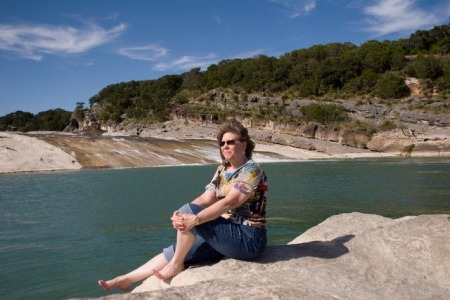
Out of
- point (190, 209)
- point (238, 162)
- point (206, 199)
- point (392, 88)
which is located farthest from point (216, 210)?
point (392, 88)

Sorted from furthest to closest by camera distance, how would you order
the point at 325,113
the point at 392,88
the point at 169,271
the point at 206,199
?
1. the point at 392,88
2. the point at 325,113
3. the point at 206,199
4. the point at 169,271

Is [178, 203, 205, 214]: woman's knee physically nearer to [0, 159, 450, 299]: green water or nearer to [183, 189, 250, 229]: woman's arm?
[183, 189, 250, 229]: woman's arm

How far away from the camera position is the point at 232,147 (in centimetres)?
493

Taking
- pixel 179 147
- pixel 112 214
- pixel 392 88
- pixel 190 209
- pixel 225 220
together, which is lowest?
pixel 112 214

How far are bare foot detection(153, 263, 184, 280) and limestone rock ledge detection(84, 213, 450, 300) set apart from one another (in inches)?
3.1

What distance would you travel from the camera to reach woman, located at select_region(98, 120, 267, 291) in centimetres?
455

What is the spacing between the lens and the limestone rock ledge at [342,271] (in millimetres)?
3705

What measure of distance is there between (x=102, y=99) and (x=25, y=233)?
118m

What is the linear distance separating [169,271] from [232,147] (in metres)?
1.56

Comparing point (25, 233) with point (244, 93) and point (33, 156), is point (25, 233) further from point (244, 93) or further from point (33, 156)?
point (244, 93)

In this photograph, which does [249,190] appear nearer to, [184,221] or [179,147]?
[184,221]

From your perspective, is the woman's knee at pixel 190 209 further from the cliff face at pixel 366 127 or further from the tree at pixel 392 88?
the tree at pixel 392 88

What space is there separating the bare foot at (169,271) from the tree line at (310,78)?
81.9 meters

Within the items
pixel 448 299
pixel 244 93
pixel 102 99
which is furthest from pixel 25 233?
pixel 102 99
